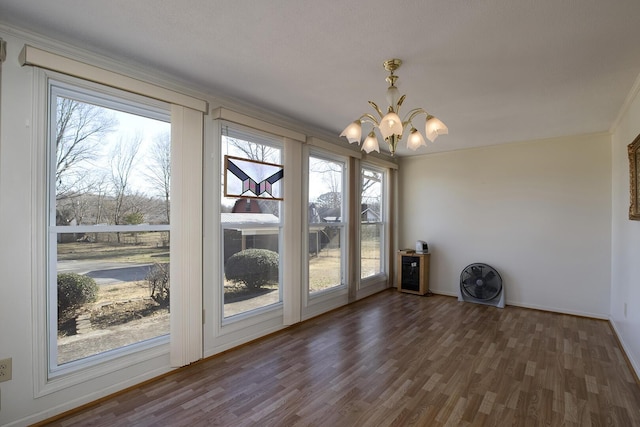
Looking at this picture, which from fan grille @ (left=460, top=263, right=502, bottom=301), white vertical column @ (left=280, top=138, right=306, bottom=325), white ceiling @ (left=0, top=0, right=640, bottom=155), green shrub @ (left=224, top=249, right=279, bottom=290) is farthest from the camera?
fan grille @ (left=460, top=263, right=502, bottom=301)

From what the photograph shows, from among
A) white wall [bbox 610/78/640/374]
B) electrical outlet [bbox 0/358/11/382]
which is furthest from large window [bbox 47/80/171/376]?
white wall [bbox 610/78/640/374]

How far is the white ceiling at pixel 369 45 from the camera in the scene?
168cm

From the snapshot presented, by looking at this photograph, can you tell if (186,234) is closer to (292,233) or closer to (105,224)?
(105,224)

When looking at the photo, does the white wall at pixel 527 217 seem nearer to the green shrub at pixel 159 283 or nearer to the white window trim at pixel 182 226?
the white window trim at pixel 182 226

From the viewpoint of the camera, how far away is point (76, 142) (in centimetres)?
213

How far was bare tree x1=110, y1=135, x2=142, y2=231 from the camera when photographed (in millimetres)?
2314

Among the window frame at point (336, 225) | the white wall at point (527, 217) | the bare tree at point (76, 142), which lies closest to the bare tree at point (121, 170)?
the bare tree at point (76, 142)

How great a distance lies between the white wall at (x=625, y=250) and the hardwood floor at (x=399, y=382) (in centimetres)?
25

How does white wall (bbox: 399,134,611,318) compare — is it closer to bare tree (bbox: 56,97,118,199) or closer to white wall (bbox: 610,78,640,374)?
white wall (bbox: 610,78,640,374)

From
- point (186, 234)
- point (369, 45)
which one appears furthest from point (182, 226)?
point (369, 45)

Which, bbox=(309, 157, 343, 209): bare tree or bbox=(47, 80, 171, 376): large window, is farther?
bbox=(309, 157, 343, 209): bare tree

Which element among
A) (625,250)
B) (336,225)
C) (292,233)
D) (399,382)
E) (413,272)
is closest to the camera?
(399,382)

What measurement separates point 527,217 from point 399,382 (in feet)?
11.0

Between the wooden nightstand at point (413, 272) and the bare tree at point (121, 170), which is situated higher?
the bare tree at point (121, 170)
